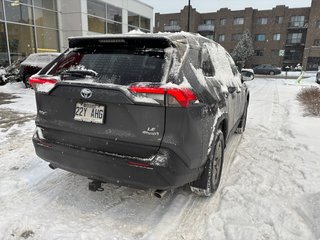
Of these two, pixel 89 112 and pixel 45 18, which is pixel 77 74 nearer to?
pixel 89 112

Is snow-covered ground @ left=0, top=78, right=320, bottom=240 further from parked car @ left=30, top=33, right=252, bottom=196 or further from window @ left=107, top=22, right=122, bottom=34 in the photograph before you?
window @ left=107, top=22, right=122, bottom=34

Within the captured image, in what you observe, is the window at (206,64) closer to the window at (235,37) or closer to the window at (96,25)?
the window at (96,25)

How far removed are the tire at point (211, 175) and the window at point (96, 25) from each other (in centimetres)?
1834

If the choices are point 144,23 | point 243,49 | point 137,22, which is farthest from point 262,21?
point 137,22

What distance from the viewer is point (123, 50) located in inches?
107

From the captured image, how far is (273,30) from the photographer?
158 ft

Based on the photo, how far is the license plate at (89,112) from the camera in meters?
2.50

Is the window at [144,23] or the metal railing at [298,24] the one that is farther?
the metal railing at [298,24]

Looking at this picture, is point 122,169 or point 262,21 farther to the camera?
point 262,21

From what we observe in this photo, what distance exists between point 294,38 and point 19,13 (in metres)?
44.6

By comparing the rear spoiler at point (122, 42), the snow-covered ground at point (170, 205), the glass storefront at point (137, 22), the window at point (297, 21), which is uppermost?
the window at point (297, 21)

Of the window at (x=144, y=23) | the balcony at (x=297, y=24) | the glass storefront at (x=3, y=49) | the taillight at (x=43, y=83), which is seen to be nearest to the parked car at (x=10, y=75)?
the glass storefront at (x=3, y=49)

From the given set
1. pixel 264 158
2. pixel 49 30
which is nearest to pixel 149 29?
pixel 49 30

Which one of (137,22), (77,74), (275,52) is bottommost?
(77,74)
